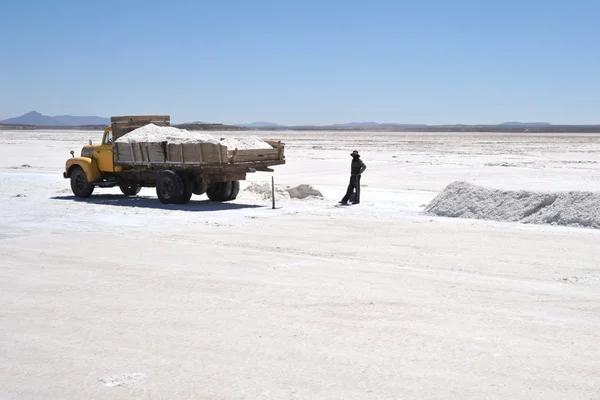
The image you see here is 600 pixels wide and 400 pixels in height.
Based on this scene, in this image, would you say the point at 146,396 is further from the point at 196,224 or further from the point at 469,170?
the point at 469,170

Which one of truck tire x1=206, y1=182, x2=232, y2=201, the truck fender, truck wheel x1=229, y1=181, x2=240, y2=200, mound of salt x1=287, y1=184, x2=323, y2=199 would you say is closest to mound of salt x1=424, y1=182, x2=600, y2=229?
mound of salt x1=287, y1=184, x2=323, y2=199

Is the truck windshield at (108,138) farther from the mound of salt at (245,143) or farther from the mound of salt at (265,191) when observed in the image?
the mound of salt at (265,191)

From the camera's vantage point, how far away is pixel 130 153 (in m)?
21.7

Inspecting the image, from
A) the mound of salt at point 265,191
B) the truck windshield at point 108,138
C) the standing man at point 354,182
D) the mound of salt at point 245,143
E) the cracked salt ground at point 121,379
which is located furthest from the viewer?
the truck windshield at point 108,138

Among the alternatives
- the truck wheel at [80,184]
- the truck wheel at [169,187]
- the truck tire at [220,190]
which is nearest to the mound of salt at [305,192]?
the truck tire at [220,190]

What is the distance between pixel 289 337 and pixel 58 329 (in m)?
2.46

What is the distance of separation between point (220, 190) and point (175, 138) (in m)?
2.00

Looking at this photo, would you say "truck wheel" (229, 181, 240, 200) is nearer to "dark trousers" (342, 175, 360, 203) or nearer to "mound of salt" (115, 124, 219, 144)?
"mound of salt" (115, 124, 219, 144)

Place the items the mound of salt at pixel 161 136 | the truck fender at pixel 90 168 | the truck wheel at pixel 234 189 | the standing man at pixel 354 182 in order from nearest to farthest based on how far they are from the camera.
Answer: the standing man at pixel 354 182, the mound of salt at pixel 161 136, the truck wheel at pixel 234 189, the truck fender at pixel 90 168

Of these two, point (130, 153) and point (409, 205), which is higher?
point (130, 153)

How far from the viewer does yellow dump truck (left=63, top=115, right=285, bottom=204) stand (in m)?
20.3

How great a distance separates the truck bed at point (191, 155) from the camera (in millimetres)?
20023

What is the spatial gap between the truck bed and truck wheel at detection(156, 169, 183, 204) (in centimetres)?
29

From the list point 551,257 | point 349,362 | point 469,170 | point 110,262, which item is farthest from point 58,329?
point 469,170
